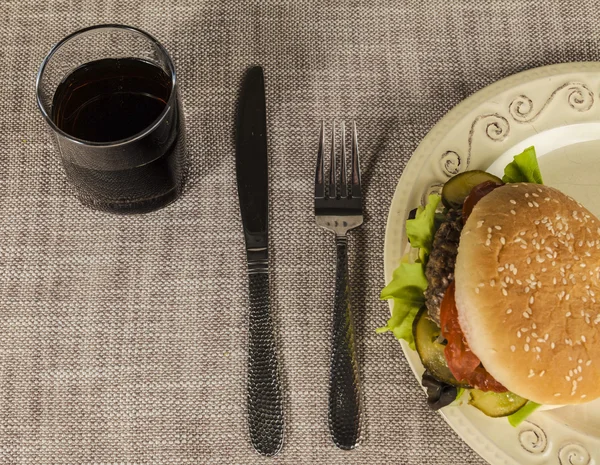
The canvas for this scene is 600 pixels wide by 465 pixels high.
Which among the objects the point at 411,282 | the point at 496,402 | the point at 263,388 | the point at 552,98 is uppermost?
the point at 552,98

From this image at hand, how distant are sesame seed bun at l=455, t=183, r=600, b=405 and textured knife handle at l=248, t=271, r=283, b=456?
1.05 ft

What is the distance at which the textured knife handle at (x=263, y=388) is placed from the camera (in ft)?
3.05

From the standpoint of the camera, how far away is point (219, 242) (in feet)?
3.36

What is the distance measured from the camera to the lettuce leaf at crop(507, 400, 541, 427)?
0.88m

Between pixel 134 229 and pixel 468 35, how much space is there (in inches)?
30.5

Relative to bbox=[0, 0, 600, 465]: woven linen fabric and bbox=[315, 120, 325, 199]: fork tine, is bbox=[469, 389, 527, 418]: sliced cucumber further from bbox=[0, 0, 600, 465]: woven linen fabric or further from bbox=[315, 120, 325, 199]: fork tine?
bbox=[315, 120, 325, 199]: fork tine

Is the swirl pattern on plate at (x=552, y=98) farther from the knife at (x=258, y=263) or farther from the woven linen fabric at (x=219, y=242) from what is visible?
the knife at (x=258, y=263)

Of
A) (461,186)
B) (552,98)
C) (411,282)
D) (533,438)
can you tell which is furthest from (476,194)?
(533,438)

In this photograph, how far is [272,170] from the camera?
3.50 feet

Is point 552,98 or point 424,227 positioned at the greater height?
point 552,98

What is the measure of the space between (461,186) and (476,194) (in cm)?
4

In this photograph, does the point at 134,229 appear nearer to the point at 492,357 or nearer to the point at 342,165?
the point at 342,165

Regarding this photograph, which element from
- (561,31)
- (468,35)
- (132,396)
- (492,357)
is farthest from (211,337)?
(561,31)

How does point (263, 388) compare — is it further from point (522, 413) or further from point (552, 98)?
point (552, 98)
